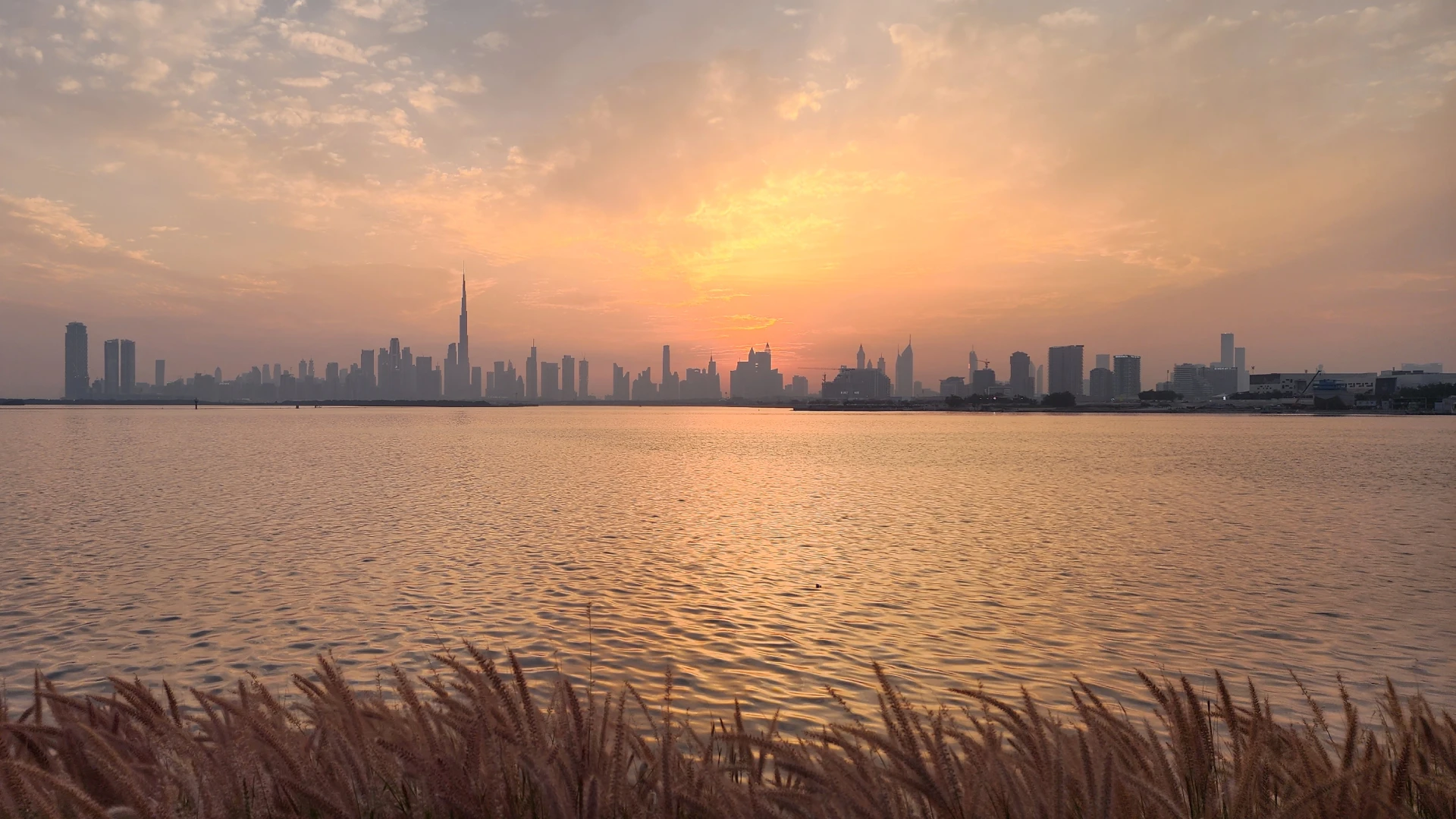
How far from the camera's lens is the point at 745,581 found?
18.1 m

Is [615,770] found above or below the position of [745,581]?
above

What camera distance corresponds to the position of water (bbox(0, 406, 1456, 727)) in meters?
11.9

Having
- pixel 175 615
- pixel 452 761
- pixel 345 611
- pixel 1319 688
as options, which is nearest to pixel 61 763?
pixel 452 761

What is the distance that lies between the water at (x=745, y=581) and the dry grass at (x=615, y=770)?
5978 millimetres

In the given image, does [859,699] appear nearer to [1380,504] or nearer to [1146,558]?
[1146,558]

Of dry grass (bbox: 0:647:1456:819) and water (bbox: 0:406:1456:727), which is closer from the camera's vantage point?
dry grass (bbox: 0:647:1456:819)

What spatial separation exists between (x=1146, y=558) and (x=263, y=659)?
20112mm

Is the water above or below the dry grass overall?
below

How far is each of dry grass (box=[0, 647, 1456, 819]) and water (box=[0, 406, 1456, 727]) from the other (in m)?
5.98

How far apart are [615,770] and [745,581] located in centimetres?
1456

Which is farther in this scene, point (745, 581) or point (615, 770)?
point (745, 581)

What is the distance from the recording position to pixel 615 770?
3.73 m

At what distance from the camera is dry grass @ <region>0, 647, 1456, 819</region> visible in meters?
3.41

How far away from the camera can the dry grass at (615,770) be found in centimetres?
341
